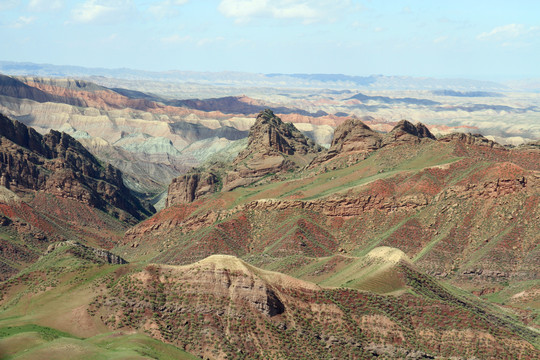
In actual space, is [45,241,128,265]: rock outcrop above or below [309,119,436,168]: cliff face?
below

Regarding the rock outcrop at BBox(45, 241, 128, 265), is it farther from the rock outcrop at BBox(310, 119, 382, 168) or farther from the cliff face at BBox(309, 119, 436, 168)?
the rock outcrop at BBox(310, 119, 382, 168)

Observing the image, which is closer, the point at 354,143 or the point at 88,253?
the point at 88,253

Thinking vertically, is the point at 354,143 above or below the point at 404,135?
below

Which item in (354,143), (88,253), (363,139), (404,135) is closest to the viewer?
(88,253)

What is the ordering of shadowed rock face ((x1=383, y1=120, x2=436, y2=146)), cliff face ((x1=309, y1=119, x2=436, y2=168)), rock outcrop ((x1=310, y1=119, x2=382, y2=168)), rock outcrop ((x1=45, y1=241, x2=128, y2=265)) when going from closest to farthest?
rock outcrop ((x1=45, y1=241, x2=128, y2=265))
shadowed rock face ((x1=383, y1=120, x2=436, y2=146))
cliff face ((x1=309, y1=119, x2=436, y2=168))
rock outcrop ((x1=310, y1=119, x2=382, y2=168))

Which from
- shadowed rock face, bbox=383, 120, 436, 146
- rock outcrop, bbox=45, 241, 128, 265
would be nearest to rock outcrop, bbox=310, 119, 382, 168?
shadowed rock face, bbox=383, 120, 436, 146

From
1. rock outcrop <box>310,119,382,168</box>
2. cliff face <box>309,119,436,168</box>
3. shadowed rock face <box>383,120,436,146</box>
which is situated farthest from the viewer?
rock outcrop <box>310,119,382,168</box>

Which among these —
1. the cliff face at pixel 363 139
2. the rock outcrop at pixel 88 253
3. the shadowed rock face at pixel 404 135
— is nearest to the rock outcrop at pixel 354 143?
the cliff face at pixel 363 139

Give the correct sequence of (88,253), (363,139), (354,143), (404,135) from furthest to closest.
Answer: (354,143) < (363,139) < (404,135) < (88,253)

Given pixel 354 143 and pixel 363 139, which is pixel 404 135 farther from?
pixel 354 143

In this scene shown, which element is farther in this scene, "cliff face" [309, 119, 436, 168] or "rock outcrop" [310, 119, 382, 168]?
"rock outcrop" [310, 119, 382, 168]

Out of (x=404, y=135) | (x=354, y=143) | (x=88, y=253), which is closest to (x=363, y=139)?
(x=354, y=143)

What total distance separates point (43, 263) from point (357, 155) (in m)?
95.6

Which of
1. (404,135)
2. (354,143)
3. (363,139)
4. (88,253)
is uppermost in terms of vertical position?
(404,135)
